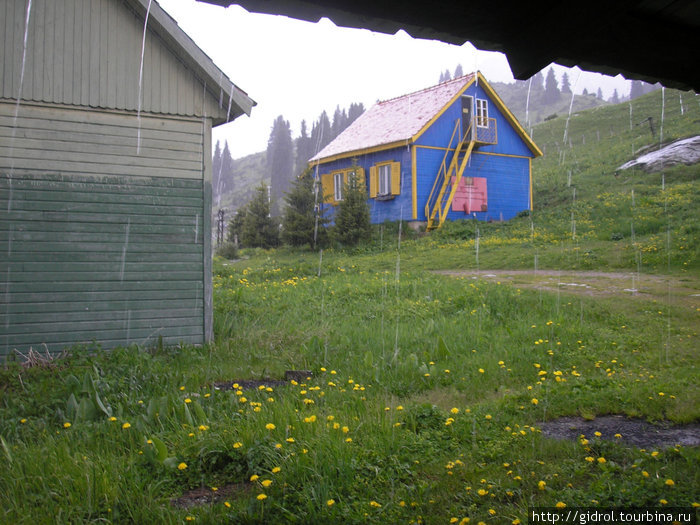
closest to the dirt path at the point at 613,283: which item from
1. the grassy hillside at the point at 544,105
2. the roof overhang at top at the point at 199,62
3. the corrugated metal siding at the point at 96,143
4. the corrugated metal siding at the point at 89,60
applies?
the roof overhang at top at the point at 199,62

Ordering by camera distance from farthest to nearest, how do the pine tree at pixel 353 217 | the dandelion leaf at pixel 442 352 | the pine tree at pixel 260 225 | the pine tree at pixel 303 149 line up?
the pine tree at pixel 303 149 < the pine tree at pixel 260 225 < the pine tree at pixel 353 217 < the dandelion leaf at pixel 442 352

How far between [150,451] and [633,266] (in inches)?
509

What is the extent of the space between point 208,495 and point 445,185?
21271 millimetres

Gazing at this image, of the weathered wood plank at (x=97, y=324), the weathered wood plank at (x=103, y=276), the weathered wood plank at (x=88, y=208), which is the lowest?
the weathered wood plank at (x=97, y=324)

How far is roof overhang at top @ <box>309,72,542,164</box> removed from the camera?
24.1m

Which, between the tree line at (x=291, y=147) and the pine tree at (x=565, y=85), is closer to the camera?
the tree line at (x=291, y=147)

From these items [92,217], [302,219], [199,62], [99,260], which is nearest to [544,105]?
[302,219]

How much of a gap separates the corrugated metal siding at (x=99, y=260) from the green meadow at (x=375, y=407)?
0.55m

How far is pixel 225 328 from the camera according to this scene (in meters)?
9.09

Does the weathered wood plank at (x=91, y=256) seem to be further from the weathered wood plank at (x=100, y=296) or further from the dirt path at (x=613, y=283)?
the dirt path at (x=613, y=283)

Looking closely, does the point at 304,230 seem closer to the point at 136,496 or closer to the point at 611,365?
the point at 611,365

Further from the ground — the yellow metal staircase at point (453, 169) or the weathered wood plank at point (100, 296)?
the yellow metal staircase at point (453, 169)

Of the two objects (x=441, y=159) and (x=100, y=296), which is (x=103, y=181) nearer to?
(x=100, y=296)

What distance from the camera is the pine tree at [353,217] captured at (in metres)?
21.2
